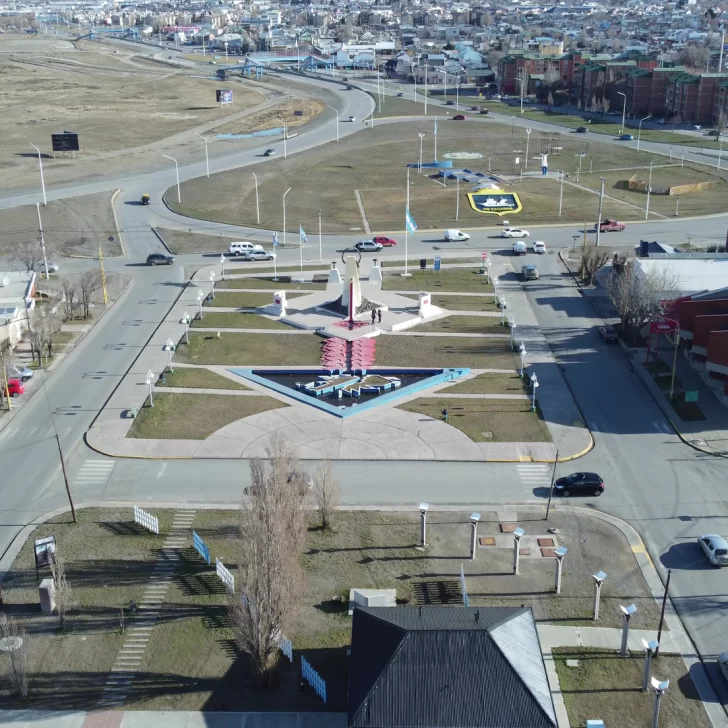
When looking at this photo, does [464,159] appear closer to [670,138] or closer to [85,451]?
[670,138]

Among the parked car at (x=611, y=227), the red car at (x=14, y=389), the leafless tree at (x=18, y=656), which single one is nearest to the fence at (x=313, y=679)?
the leafless tree at (x=18, y=656)

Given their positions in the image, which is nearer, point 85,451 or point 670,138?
point 85,451

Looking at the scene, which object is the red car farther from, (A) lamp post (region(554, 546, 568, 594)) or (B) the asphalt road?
(A) lamp post (region(554, 546, 568, 594))

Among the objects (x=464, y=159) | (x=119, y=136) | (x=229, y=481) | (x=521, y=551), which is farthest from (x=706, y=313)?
(x=119, y=136)

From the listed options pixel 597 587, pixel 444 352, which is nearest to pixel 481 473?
pixel 597 587

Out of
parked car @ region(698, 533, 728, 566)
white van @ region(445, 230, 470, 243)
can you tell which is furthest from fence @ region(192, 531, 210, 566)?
white van @ region(445, 230, 470, 243)

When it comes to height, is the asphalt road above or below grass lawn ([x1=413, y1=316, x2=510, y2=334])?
below
